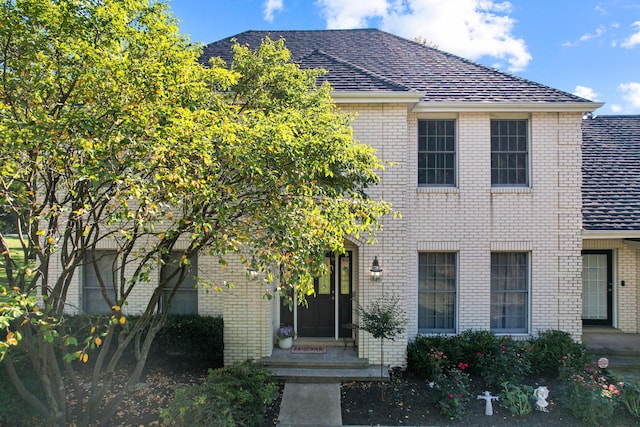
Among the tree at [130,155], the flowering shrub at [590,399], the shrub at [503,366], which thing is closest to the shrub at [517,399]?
the shrub at [503,366]

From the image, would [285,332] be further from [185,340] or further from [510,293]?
[510,293]

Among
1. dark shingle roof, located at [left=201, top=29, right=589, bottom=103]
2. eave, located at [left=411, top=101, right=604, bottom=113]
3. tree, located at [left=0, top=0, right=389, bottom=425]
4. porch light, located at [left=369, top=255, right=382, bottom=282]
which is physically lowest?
porch light, located at [left=369, top=255, right=382, bottom=282]

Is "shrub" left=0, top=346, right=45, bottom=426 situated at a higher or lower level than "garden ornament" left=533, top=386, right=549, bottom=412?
higher

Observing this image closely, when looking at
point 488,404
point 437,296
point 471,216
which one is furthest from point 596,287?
point 488,404

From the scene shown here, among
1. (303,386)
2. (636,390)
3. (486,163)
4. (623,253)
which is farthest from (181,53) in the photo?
(623,253)

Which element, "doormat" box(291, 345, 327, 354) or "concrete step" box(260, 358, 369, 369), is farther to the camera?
"doormat" box(291, 345, 327, 354)

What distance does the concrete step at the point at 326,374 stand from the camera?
25.4 ft

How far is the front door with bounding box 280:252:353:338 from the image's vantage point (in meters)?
9.48

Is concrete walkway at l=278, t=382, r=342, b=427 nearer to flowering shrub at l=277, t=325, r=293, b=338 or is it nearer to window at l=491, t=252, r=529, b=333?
flowering shrub at l=277, t=325, r=293, b=338

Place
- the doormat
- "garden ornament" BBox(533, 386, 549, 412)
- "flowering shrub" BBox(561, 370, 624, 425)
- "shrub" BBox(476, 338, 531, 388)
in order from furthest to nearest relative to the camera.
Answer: the doormat < "shrub" BBox(476, 338, 531, 388) < "garden ornament" BBox(533, 386, 549, 412) < "flowering shrub" BBox(561, 370, 624, 425)

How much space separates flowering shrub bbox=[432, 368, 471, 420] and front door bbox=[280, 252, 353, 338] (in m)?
3.11

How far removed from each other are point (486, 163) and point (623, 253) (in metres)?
5.41

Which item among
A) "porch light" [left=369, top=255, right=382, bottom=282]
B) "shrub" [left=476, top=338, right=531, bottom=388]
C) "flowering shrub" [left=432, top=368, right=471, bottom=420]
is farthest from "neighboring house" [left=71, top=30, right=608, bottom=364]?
"flowering shrub" [left=432, top=368, right=471, bottom=420]

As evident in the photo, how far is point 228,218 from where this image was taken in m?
4.74
